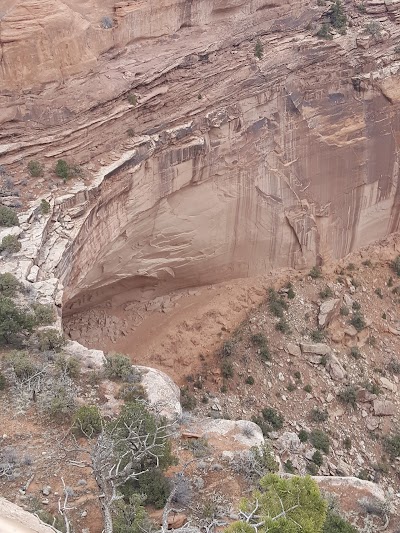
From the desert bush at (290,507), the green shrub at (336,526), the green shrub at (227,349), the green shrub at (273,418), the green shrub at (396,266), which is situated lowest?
the green shrub at (273,418)

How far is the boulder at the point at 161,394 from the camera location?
12.7 meters

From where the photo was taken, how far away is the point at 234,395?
22188 millimetres

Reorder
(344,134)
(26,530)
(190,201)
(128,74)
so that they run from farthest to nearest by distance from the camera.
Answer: (344,134) → (190,201) → (128,74) → (26,530)

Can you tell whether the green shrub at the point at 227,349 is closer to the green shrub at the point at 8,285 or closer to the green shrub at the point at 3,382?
the green shrub at the point at 8,285

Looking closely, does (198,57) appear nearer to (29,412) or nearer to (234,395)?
(234,395)

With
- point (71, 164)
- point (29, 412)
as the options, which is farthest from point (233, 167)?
point (29, 412)

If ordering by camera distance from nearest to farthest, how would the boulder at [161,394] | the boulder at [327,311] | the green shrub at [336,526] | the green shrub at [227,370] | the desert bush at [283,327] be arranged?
the green shrub at [336,526]
the boulder at [161,394]
the green shrub at [227,370]
the desert bush at [283,327]
the boulder at [327,311]

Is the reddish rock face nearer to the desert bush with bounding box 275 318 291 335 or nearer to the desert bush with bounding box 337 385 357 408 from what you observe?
the desert bush with bounding box 275 318 291 335

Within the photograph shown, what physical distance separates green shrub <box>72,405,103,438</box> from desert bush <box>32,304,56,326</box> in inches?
125

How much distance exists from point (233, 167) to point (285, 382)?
28.9ft

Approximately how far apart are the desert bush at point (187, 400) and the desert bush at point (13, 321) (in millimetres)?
7981

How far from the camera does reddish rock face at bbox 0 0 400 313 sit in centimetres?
1812

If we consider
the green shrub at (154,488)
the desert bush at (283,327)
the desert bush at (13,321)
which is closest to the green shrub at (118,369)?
the desert bush at (13,321)

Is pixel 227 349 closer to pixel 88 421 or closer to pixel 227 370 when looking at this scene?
pixel 227 370
